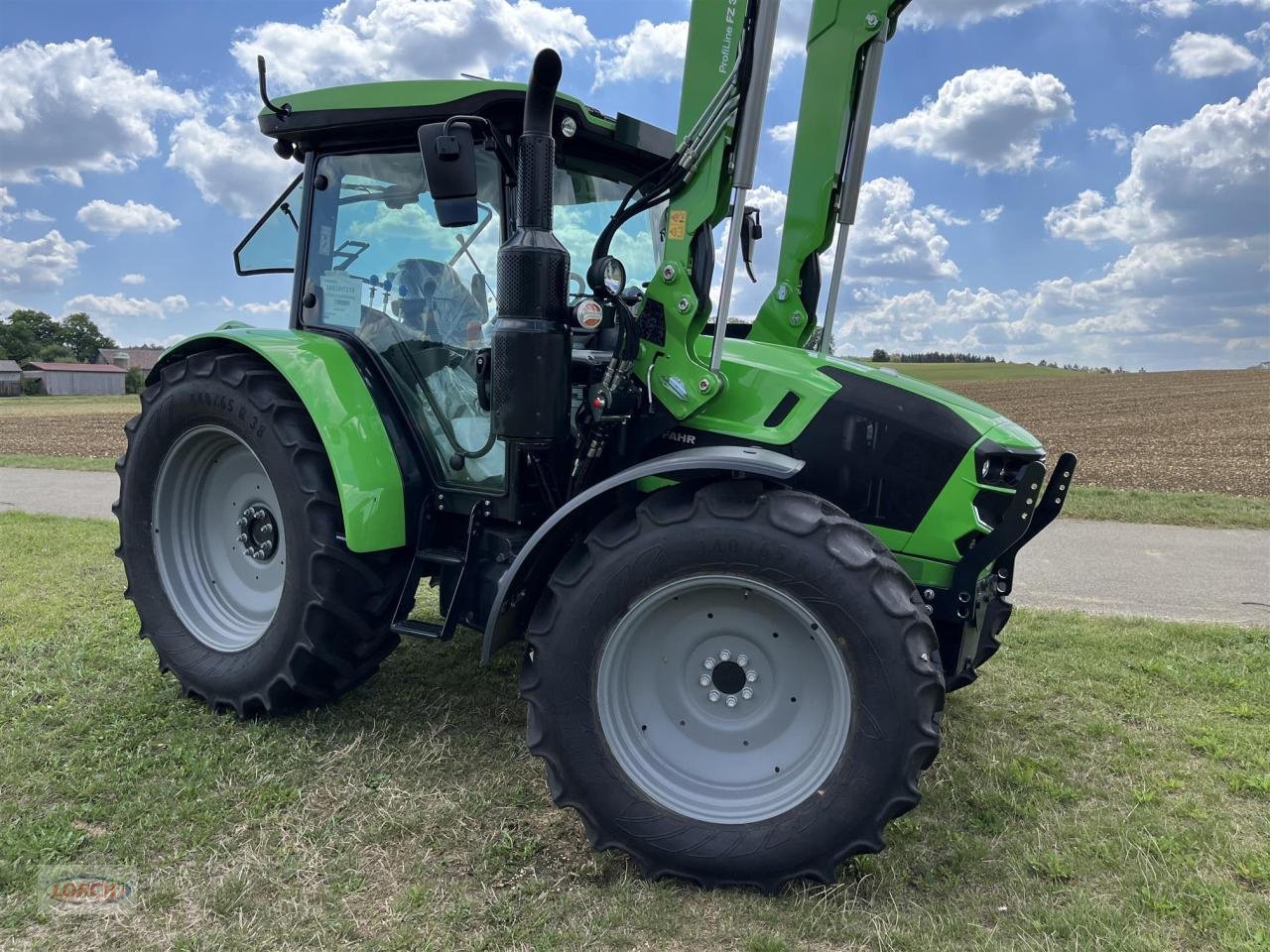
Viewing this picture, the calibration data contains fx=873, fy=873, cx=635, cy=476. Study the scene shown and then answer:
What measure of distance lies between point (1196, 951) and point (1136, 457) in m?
14.5

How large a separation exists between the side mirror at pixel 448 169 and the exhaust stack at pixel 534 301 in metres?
0.17

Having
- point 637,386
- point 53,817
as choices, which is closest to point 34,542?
point 53,817

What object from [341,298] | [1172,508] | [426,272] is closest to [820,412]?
[426,272]

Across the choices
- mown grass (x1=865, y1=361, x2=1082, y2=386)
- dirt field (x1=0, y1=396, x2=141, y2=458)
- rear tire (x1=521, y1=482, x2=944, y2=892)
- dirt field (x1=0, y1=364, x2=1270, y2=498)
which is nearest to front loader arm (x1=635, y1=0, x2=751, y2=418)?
rear tire (x1=521, y1=482, x2=944, y2=892)

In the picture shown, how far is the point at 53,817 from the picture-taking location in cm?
295

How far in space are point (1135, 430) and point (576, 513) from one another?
67.4 ft

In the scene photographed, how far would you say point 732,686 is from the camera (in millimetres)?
2855

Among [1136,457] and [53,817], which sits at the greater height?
[1136,457]

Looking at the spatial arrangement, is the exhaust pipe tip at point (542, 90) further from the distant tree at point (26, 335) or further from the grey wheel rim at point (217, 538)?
the distant tree at point (26, 335)

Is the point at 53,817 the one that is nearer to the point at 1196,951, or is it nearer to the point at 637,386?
the point at 637,386

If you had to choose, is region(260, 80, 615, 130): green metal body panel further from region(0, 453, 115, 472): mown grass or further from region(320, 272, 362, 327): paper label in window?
region(0, 453, 115, 472): mown grass

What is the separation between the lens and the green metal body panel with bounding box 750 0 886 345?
3682 mm

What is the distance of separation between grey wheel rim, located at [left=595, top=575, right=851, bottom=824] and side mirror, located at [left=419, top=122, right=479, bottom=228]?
142 cm

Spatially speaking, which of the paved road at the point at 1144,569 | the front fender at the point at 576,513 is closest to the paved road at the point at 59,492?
the paved road at the point at 1144,569
